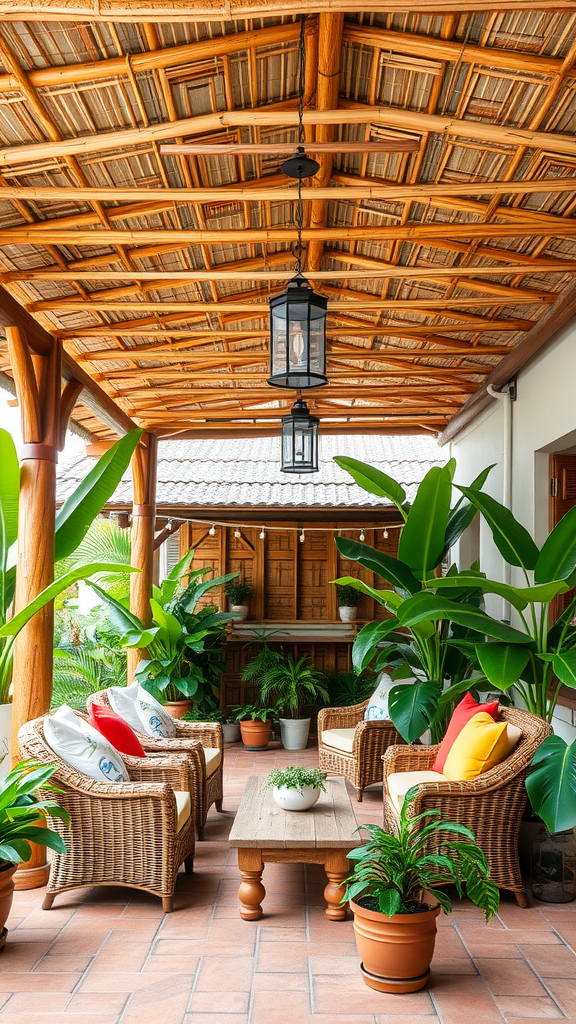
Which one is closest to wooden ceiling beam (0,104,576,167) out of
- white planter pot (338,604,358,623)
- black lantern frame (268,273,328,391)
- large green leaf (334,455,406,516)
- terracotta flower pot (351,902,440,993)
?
black lantern frame (268,273,328,391)

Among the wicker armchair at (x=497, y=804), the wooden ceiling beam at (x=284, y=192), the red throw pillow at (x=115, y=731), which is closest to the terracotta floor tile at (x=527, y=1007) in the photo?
the wicker armchair at (x=497, y=804)

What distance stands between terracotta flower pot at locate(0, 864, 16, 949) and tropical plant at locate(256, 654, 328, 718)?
5.21 m

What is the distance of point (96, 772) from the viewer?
14.2 feet

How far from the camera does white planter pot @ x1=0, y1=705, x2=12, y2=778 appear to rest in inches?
175

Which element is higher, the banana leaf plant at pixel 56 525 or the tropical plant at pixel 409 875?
the banana leaf plant at pixel 56 525

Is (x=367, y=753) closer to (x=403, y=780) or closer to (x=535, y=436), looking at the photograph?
(x=403, y=780)

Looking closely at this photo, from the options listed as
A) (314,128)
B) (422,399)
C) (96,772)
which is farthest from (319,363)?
(422,399)

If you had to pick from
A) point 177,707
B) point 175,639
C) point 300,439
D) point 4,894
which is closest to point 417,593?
point 300,439

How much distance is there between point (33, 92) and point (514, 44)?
6.19ft

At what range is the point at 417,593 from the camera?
5051mm

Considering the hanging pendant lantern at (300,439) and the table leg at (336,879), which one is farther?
the hanging pendant lantern at (300,439)

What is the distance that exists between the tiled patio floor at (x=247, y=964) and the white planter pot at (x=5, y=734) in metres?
A: 0.68

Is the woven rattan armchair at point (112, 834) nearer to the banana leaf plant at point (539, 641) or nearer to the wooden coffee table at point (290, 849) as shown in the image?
the wooden coffee table at point (290, 849)

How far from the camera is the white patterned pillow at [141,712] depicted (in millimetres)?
5703
